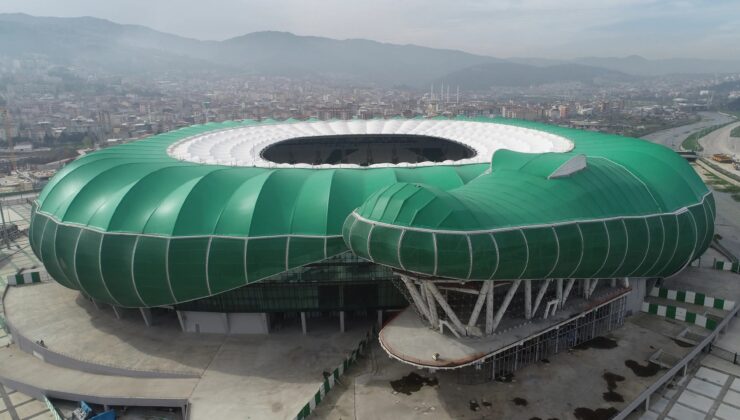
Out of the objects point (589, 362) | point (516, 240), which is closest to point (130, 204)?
point (516, 240)

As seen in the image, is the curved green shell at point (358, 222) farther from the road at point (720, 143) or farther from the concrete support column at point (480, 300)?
the road at point (720, 143)

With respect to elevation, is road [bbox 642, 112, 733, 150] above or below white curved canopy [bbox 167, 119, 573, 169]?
below

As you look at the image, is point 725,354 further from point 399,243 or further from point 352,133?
point 352,133

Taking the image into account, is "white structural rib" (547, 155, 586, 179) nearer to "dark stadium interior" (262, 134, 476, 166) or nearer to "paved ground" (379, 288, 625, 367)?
"paved ground" (379, 288, 625, 367)

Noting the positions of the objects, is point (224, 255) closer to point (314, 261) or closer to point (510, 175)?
point (314, 261)

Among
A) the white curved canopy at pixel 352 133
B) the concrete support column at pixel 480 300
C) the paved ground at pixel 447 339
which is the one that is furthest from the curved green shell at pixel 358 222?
the white curved canopy at pixel 352 133

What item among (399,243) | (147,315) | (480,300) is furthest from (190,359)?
(480,300)

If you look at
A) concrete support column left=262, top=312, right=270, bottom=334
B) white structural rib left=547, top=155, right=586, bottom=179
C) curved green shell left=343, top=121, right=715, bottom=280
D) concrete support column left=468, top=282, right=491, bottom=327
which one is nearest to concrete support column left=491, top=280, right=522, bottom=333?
concrete support column left=468, top=282, right=491, bottom=327
